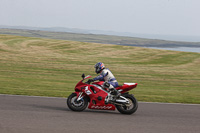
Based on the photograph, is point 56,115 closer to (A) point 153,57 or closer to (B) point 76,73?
(B) point 76,73

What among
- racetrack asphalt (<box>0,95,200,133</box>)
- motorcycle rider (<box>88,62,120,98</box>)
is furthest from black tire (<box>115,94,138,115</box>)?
motorcycle rider (<box>88,62,120,98</box>)

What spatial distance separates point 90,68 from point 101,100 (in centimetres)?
1786

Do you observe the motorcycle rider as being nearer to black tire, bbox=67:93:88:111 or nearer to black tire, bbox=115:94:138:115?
black tire, bbox=115:94:138:115

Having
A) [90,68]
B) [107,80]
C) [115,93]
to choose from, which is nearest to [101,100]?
[115,93]

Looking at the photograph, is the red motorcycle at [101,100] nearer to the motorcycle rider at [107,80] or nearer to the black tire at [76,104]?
the black tire at [76,104]

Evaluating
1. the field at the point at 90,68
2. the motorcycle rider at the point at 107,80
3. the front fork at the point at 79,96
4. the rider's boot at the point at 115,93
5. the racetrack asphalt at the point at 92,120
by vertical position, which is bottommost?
the field at the point at 90,68

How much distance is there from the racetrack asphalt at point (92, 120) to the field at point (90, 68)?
3.63m

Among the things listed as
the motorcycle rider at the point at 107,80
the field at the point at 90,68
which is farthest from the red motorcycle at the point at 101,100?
the field at the point at 90,68

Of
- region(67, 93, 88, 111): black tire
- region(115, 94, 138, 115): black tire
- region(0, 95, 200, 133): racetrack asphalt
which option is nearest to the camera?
region(0, 95, 200, 133): racetrack asphalt

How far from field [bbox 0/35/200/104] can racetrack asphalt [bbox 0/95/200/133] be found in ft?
11.9

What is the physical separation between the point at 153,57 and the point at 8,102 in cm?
2825

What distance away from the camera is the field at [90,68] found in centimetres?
1577

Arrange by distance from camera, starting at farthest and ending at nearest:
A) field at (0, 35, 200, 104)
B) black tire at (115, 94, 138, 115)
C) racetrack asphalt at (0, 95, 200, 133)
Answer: field at (0, 35, 200, 104) → black tire at (115, 94, 138, 115) → racetrack asphalt at (0, 95, 200, 133)

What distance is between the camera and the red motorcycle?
362 inches
